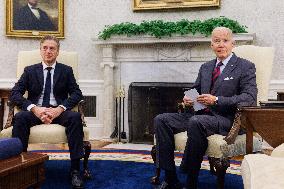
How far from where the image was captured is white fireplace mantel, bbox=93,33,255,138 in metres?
5.71

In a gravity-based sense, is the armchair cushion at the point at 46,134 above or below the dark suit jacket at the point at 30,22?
below

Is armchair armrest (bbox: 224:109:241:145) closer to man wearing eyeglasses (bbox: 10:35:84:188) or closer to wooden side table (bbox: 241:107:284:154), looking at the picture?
wooden side table (bbox: 241:107:284:154)

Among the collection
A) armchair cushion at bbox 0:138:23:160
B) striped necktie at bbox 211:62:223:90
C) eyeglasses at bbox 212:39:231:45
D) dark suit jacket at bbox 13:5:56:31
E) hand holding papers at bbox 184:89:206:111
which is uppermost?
dark suit jacket at bbox 13:5:56:31

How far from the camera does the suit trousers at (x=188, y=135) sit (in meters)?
2.98

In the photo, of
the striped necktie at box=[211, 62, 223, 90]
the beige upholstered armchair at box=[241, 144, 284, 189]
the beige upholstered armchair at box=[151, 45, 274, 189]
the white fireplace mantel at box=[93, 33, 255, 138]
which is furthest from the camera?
the white fireplace mantel at box=[93, 33, 255, 138]

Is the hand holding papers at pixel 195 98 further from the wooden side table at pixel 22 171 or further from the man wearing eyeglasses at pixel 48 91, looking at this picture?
the wooden side table at pixel 22 171

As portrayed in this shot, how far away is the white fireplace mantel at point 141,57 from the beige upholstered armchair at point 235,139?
1.95 m

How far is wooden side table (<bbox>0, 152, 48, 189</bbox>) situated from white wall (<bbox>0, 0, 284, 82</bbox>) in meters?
4.11

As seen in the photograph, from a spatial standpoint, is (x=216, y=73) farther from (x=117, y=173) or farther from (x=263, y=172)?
(x=263, y=172)

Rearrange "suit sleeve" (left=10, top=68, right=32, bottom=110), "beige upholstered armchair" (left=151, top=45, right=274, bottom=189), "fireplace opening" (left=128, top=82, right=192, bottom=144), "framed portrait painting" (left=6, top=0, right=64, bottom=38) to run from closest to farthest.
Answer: "beige upholstered armchair" (left=151, top=45, right=274, bottom=189)
"suit sleeve" (left=10, top=68, right=32, bottom=110)
"fireplace opening" (left=128, top=82, right=192, bottom=144)
"framed portrait painting" (left=6, top=0, right=64, bottom=38)

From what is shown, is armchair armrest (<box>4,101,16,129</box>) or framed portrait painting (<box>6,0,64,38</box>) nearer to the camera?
armchair armrest (<box>4,101,16,129</box>)

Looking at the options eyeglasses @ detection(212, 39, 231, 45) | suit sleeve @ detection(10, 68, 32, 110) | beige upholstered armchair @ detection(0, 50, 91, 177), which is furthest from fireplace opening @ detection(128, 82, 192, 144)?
eyeglasses @ detection(212, 39, 231, 45)

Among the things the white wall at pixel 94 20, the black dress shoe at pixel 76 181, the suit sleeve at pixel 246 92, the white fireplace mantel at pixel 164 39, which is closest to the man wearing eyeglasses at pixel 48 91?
the black dress shoe at pixel 76 181

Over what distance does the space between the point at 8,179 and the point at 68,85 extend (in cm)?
208
